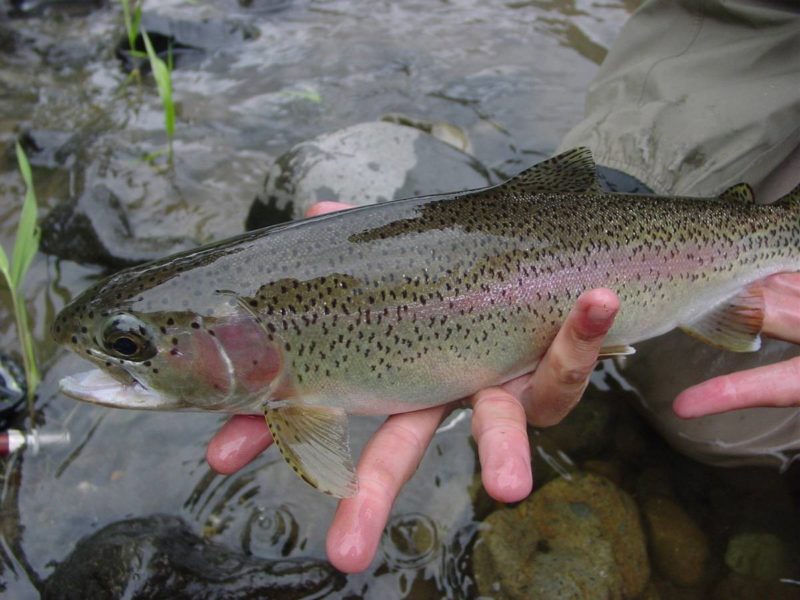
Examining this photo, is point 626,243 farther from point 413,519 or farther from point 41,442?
point 41,442

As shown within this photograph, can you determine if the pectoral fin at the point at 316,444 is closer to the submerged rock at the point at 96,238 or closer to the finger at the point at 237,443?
the finger at the point at 237,443

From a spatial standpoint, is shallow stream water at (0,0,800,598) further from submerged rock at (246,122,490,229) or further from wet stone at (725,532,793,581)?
submerged rock at (246,122,490,229)

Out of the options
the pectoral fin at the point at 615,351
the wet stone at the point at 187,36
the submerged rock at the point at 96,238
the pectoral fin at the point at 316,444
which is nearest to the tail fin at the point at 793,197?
the pectoral fin at the point at 615,351

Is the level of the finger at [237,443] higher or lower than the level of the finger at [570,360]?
lower

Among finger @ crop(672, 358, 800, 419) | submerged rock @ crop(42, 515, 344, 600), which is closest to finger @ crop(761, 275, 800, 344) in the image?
finger @ crop(672, 358, 800, 419)

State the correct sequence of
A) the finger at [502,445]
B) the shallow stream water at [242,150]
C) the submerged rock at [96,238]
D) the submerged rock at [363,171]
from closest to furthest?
the finger at [502,445] < the shallow stream water at [242,150] < the submerged rock at [363,171] < the submerged rock at [96,238]

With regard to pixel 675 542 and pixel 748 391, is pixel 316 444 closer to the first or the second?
pixel 748 391
